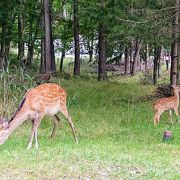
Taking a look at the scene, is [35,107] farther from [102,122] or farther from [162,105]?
[162,105]

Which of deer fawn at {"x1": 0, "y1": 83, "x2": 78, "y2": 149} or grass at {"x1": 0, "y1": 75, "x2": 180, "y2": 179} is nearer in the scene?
grass at {"x1": 0, "y1": 75, "x2": 180, "y2": 179}

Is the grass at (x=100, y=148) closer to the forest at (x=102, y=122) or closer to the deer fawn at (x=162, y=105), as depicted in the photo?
the forest at (x=102, y=122)

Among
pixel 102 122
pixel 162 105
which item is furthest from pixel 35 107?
pixel 162 105

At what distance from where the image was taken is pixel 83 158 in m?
7.76

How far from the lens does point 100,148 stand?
9016 millimetres

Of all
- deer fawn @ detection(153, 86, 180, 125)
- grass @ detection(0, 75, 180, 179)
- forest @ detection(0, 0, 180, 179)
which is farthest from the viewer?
deer fawn @ detection(153, 86, 180, 125)

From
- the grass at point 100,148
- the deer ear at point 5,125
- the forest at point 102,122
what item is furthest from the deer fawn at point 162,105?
the deer ear at point 5,125

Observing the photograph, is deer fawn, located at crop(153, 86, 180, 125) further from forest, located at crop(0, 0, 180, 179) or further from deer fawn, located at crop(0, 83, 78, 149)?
deer fawn, located at crop(0, 83, 78, 149)

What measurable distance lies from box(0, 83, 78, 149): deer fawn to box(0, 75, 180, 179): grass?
0.36 m

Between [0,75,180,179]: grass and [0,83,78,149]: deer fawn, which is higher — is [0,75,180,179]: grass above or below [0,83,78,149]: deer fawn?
below

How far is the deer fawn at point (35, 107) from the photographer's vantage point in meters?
8.88

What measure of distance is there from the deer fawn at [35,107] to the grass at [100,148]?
36 cm

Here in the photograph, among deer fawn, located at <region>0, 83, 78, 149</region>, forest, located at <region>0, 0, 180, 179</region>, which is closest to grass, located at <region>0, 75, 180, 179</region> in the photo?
forest, located at <region>0, 0, 180, 179</region>

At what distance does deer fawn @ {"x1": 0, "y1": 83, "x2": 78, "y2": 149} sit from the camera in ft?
29.1
